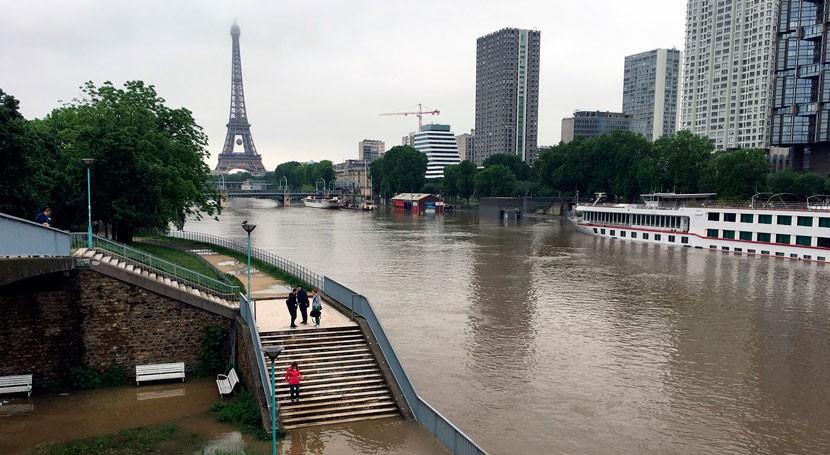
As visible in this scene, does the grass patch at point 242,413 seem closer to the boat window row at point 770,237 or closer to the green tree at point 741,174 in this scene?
the boat window row at point 770,237

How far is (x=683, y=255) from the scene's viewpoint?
189ft

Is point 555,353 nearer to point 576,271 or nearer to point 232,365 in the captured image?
point 232,365

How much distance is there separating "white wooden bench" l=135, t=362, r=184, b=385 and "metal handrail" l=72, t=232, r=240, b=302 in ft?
10.5

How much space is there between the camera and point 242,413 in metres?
17.3

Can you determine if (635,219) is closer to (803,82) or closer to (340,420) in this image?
(803,82)

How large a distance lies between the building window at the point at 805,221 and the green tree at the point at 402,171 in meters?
A: 113

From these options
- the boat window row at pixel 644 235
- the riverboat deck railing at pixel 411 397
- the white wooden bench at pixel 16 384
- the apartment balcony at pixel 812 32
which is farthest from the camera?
the apartment balcony at pixel 812 32

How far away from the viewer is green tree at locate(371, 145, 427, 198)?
6309 inches

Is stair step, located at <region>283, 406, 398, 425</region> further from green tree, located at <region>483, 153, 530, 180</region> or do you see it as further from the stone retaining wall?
green tree, located at <region>483, 153, 530, 180</region>

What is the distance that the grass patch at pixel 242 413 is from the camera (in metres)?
16.6

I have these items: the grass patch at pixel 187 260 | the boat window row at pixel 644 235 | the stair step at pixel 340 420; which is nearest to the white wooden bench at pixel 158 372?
the stair step at pixel 340 420

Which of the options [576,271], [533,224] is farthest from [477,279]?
[533,224]

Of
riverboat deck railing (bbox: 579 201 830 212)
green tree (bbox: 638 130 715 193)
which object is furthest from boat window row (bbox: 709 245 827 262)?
green tree (bbox: 638 130 715 193)

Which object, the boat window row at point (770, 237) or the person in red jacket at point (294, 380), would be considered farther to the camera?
the boat window row at point (770, 237)
